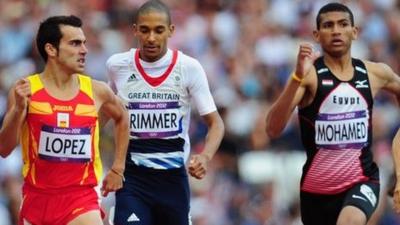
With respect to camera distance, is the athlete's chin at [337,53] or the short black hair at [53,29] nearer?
the short black hair at [53,29]

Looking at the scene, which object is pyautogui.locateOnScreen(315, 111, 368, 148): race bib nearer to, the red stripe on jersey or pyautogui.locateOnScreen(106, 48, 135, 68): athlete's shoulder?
the red stripe on jersey

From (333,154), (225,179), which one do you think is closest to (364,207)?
Result: (333,154)

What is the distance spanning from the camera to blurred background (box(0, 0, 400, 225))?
18.9 meters

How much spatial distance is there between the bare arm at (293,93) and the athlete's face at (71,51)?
1.77 meters

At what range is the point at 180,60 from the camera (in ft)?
46.4

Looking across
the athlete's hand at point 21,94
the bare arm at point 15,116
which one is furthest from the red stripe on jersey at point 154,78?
the athlete's hand at point 21,94

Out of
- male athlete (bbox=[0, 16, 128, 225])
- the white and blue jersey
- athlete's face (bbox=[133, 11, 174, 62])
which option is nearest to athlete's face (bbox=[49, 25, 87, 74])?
male athlete (bbox=[0, 16, 128, 225])

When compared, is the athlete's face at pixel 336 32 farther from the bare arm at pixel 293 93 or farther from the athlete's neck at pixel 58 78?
the athlete's neck at pixel 58 78

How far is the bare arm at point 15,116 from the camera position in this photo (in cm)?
1255

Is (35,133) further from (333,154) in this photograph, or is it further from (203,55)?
(203,55)

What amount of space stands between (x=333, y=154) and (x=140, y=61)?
1894 mm

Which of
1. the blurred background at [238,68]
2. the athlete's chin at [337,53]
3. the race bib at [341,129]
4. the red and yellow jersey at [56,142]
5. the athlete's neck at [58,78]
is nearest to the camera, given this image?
the red and yellow jersey at [56,142]

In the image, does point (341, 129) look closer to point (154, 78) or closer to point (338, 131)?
point (338, 131)

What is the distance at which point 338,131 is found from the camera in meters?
14.1
